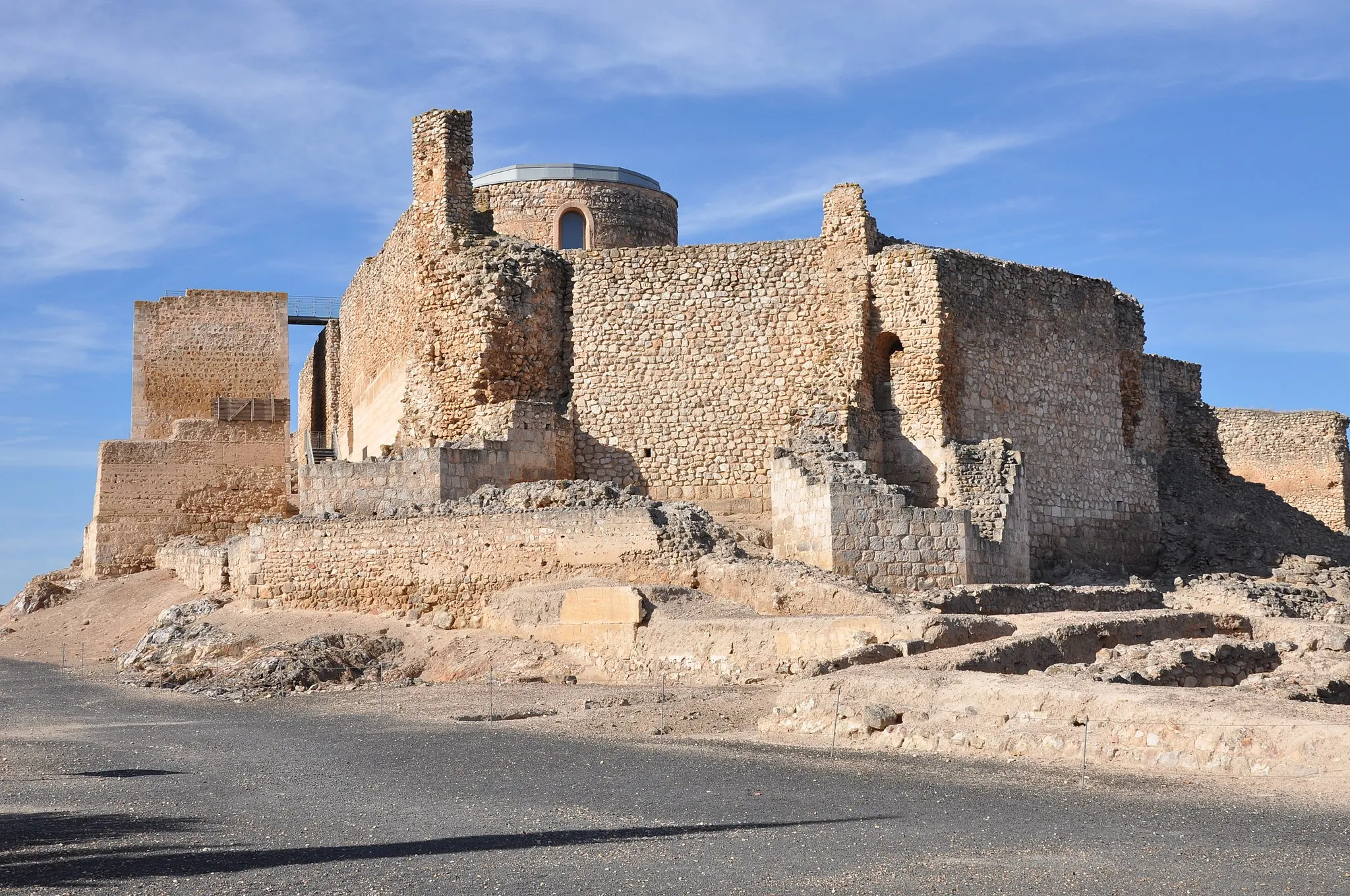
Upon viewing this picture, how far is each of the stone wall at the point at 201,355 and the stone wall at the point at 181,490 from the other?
11.3ft

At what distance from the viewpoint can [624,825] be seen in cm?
771

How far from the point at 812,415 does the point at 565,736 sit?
29.3 ft

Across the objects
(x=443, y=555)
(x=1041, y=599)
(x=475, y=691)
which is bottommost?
(x=475, y=691)

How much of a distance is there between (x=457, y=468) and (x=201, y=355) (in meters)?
14.4

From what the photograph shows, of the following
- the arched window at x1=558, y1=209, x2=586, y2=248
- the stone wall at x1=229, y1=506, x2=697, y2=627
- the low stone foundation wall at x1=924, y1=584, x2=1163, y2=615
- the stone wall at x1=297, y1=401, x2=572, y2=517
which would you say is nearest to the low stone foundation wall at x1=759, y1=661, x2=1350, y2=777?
the low stone foundation wall at x1=924, y1=584, x2=1163, y2=615

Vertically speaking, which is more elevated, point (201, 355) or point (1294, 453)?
point (201, 355)

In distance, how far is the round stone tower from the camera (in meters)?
25.1

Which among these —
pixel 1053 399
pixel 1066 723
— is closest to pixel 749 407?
pixel 1053 399

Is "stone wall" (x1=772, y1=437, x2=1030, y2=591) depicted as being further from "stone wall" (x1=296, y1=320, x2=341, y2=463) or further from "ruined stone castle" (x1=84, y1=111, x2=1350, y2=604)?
"stone wall" (x1=296, y1=320, x2=341, y2=463)

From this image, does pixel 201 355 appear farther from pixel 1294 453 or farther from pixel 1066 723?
pixel 1066 723

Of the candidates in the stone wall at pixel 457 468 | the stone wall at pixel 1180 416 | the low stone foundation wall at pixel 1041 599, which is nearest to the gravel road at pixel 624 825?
the low stone foundation wall at pixel 1041 599

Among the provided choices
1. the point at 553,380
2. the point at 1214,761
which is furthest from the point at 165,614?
the point at 1214,761

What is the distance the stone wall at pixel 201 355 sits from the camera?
3138cm

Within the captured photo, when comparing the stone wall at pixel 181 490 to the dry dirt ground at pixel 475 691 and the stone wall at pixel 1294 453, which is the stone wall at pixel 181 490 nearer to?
the dry dirt ground at pixel 475 691
